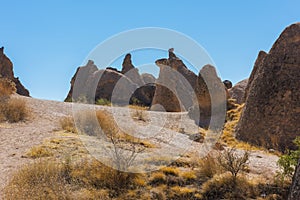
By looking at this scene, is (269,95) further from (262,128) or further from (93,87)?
(93,87)

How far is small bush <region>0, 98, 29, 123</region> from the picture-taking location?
520 inches

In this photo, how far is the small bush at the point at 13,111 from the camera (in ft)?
43.3

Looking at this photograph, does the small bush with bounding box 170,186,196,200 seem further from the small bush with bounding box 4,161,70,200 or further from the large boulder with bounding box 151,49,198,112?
the large boulder with bounding box 151,49,198,112

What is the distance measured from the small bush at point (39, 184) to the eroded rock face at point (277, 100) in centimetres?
1117

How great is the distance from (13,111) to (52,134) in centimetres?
336

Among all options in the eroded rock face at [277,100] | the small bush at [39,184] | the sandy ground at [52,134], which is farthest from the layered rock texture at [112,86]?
the small bush at [39,184]

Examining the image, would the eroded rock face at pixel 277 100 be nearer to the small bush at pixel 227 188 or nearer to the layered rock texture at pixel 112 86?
the small bush at pixel 227 188

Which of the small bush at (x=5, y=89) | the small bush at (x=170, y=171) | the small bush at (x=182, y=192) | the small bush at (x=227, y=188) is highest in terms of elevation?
the small bush at (x=5, y=89)

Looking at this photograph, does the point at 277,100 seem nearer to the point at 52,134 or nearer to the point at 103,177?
the point at 52,134

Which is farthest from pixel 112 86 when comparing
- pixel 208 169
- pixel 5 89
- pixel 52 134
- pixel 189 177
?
pixel 189 177

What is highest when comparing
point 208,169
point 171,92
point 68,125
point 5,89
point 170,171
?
point 171,92

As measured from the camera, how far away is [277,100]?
15.4m

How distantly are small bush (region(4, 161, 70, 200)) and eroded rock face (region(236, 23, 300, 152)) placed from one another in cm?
1117

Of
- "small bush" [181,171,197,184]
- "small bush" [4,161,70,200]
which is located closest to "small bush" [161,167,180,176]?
"small bush" [181,171,197,184]
